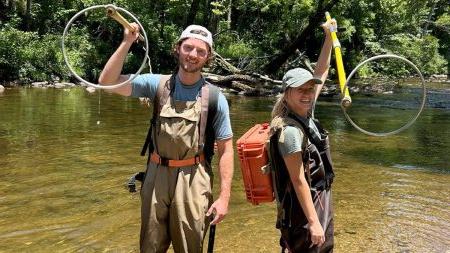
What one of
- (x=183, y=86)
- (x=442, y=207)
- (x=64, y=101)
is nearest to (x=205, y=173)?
(x=183, y=86)

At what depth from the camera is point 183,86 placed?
151 inches

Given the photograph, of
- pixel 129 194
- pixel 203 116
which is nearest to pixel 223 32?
pixel 129 194

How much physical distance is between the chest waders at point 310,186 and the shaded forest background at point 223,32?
22841 millimetres

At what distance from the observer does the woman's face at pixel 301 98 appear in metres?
3.69

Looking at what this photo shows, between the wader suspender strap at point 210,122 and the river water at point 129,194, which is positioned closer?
the wader suspender strap at point 210,122

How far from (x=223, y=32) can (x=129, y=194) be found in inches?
1127

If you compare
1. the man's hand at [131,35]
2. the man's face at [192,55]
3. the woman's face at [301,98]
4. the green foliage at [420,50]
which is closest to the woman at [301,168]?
the woman's face at [301,98]

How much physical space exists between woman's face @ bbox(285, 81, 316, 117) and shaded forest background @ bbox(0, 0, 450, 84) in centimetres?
2285

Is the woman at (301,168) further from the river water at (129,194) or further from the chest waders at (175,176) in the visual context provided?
the river water at (129,194)

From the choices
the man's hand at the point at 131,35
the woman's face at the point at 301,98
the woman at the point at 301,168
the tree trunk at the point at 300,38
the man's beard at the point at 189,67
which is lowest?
the woman at the point at 301,168

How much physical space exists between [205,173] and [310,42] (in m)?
34.7

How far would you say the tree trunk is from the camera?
86.2ft

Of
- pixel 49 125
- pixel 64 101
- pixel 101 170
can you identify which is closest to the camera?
pixel 101 170

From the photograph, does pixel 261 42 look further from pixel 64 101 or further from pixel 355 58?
pixel 64 101
